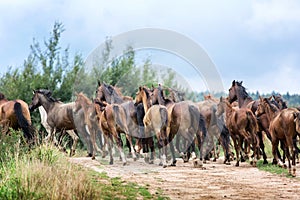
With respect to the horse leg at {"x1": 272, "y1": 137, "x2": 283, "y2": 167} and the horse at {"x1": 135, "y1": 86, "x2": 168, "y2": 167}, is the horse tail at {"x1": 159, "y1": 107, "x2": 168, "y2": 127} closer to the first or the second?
the horse at {"x1": 135, "y1": 86, "x2": 168, "y2": 167}

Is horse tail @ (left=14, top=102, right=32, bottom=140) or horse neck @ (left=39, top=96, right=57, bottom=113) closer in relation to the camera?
horse tail @ (left=14, top=102, right=32, bottom=140)

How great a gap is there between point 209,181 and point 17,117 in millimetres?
7538

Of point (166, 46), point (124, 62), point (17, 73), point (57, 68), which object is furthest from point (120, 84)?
point (166, 46)

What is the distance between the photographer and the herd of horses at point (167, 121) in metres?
16.4

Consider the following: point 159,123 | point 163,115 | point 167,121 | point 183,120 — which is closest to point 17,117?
point 159,123

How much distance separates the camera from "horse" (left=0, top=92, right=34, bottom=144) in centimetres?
1731

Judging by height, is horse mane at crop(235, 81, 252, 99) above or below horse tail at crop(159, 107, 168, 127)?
above

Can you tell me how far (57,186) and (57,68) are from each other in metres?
20.0

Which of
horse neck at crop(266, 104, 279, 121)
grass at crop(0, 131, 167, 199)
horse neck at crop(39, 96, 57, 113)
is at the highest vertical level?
horse neck at crop(39, 96, 57, 113)

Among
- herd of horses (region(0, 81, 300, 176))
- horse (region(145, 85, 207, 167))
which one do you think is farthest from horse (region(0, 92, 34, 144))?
horse (region(145, 85, 207, 167))

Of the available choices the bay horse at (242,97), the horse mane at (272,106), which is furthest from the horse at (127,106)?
the horse mane at (272,106)

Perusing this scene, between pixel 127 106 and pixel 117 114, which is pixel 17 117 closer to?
pixel 117 114

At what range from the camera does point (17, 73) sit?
28344 millimetres

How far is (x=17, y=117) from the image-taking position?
687 inches
